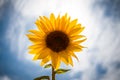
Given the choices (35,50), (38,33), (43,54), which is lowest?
(43,54)

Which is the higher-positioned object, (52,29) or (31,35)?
(52,29)

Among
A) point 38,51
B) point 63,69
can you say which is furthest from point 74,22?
point 63,69

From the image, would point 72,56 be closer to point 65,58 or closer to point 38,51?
point 65,58

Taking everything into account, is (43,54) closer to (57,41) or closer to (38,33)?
(38,33)

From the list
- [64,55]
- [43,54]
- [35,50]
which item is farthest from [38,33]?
[64,55]

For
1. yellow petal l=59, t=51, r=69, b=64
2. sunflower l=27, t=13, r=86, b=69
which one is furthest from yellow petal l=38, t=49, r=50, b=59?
yellow petal l=59, t=51, r=69, b=64

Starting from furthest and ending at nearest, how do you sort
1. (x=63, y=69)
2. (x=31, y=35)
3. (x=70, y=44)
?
(x=70, y=44)
(x=31, y=35)
(x=63, y=69)

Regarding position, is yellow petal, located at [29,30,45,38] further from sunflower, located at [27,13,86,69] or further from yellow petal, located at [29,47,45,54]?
yellow petal, located at [29,47,45,54]

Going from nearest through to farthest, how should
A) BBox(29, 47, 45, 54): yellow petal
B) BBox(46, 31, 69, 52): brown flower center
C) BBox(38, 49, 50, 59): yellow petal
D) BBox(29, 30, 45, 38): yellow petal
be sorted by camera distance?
BBox(38, 49, 50, 59): yellow petal < BBox(29, 47, 45, 54): yellow petal < BBox(29, 30, 45, 38): yellow petal < BBox(46, 31, 69, 52): brown flower center
